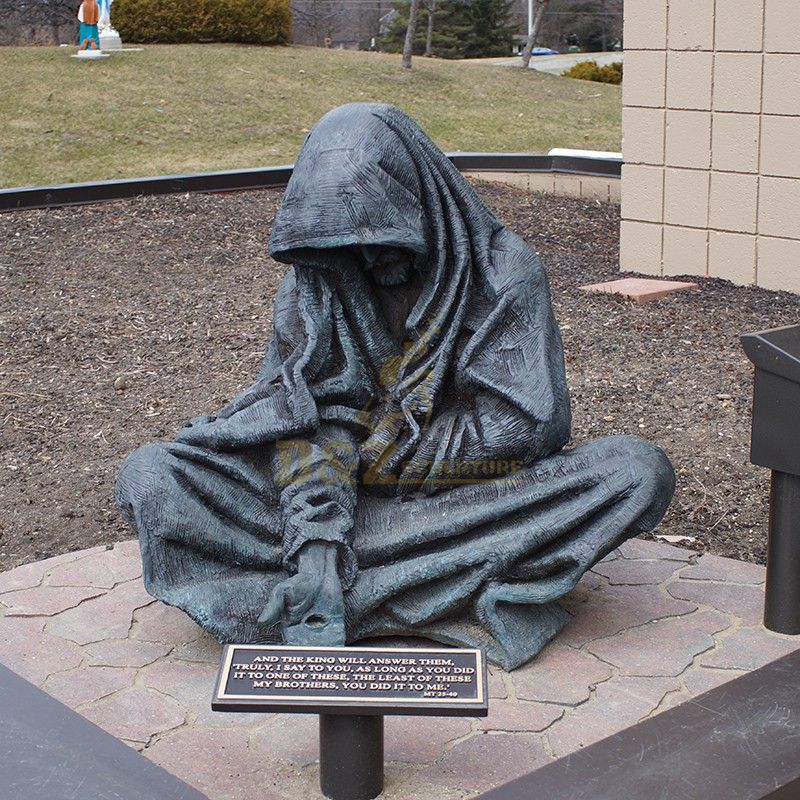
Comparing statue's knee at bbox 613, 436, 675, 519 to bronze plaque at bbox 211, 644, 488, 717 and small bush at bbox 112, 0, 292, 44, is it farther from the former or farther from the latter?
small bush at bbox 112, 0, 292, 44

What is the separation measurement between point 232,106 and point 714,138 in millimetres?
8356

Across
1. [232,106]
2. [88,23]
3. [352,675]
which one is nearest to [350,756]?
[352,675]

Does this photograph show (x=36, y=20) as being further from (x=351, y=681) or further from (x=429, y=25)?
(x=351, y=681)

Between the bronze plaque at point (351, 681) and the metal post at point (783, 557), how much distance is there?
4.56 feet

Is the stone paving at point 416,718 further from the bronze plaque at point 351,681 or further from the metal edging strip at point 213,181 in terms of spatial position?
the metal edging strip at point 213,181

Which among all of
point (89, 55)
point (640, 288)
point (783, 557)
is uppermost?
point (89, 55)

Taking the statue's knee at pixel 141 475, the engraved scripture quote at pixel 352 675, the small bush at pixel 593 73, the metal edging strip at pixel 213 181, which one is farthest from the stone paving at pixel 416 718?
the small bush at pixel 593 73

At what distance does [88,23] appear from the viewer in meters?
17.7

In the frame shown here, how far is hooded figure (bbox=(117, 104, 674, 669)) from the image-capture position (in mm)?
3980

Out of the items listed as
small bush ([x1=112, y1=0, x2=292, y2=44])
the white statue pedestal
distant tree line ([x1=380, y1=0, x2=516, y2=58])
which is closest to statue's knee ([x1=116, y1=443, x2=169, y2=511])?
the white statue pedestal

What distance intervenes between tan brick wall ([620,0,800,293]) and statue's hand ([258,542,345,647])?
5.45 m

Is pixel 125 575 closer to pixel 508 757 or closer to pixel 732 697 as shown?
pixel 508 757

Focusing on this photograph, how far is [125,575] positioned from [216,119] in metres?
11.1

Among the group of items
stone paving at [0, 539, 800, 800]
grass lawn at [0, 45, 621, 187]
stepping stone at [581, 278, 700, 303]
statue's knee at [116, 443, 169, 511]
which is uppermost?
grass lawn at [0, 45, 621, 187]
